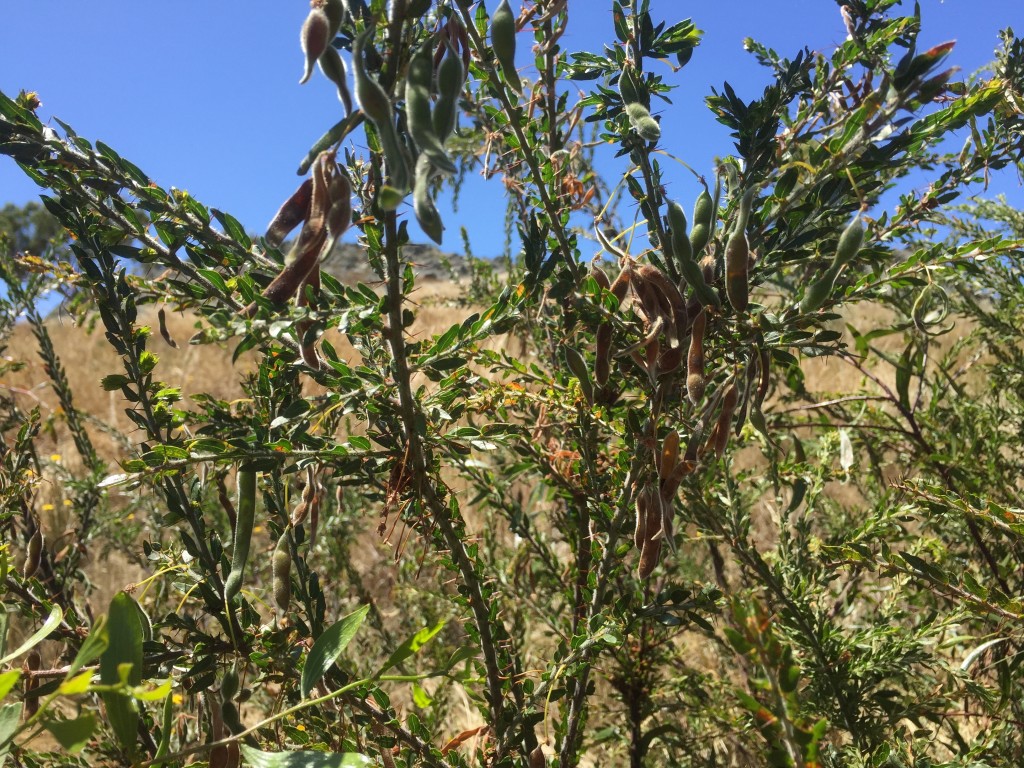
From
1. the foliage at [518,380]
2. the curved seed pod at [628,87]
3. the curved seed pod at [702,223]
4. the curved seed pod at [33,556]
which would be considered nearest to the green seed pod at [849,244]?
the foliage at [518,380]

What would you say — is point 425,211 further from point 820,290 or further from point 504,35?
point 820,290

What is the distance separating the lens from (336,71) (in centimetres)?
44

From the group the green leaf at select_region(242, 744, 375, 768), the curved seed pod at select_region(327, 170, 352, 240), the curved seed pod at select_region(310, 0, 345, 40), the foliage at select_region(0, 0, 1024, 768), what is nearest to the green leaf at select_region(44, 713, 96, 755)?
the foliage at select_region(0, 0, 1024, 768)

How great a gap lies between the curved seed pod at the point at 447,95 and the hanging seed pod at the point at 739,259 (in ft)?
0.79

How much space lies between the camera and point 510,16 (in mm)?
522

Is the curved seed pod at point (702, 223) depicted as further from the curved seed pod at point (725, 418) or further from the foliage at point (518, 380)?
the curved seed pod at point (725, 418)

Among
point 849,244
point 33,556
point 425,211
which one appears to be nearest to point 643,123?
point 849,244

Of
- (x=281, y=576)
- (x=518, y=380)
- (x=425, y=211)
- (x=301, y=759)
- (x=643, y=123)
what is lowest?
(x=301, y=759)

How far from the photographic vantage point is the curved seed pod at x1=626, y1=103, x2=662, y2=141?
59 cm

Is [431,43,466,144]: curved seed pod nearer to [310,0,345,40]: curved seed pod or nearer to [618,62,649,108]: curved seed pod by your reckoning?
[310,0,345,40]: curved seed pod

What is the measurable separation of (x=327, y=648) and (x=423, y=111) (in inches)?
15.3

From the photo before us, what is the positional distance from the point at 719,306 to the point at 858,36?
0.38 metres

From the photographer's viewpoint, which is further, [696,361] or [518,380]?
[518,380]

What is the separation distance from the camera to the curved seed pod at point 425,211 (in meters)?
0.38
